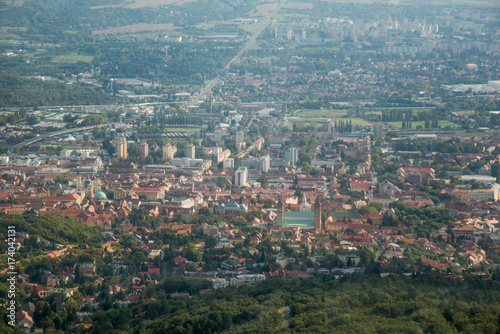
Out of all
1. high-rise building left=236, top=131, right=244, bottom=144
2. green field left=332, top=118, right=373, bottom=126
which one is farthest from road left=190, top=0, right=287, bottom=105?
high-rise building left=236, top=131, right=244, bottom=144

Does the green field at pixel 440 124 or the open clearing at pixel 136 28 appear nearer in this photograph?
the green field at pixel 440 124

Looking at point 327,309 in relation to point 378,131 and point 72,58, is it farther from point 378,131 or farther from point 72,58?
point 72,58

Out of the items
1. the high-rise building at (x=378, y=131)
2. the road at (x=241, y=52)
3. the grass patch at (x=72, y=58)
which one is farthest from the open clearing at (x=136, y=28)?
the high-rise building at (x=378, y=131)

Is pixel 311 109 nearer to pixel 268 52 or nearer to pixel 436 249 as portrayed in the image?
pixel 268 52

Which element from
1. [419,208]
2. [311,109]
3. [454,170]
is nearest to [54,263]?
[419,208]

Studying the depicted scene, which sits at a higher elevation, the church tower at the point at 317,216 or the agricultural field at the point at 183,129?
the church tower at the point at 317,216

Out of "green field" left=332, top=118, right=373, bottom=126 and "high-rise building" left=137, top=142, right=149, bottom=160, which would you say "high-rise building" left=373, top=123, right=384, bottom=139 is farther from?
"high-rise building" left=137, top=142, right=149, bottom=160

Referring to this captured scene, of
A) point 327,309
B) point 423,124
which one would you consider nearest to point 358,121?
point 423,124

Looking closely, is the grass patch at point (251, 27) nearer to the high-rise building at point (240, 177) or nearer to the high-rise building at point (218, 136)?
the high-rise building at point (218, 136)
